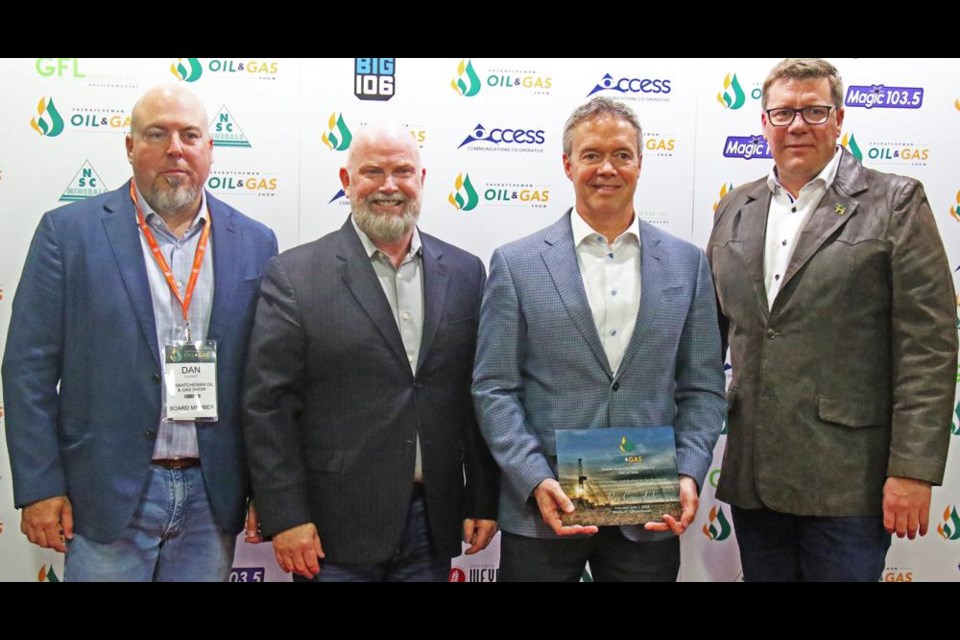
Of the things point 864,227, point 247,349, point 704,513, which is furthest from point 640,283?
point 704,513

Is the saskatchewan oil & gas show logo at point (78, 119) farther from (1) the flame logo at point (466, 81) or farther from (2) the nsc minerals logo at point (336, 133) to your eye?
(1) the flame logo at point (466, 81)

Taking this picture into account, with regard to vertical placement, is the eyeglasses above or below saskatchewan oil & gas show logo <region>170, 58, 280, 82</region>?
below

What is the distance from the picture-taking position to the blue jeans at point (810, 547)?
2439mm

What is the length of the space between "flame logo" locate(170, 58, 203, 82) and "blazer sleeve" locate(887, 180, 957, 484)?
269 centimetres

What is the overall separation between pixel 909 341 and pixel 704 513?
54.6 inches

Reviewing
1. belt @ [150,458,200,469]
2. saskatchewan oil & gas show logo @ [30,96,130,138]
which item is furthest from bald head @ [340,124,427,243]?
saskatchewan oil & gas show logo @ [30,96,130,138]

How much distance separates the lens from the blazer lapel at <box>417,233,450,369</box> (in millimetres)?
2402

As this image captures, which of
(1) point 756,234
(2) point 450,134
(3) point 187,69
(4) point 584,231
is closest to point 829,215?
(1) point 756,234

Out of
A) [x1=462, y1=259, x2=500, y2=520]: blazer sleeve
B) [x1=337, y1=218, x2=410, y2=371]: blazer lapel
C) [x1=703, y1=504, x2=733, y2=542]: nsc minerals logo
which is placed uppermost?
[x1=337, y1=218, x2=410, y2=371]: blazer lapel

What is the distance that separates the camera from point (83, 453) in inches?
95.4

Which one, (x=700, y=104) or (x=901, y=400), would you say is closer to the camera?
(x=901, y=400)

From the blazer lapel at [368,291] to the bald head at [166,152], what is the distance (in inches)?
21.7

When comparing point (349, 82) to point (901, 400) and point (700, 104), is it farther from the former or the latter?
point (901, 400)

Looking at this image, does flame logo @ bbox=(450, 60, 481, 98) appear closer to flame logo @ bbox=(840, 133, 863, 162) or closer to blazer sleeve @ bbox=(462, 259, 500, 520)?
blazer sleeve @ bbox=(462, 259, 500, 520)
